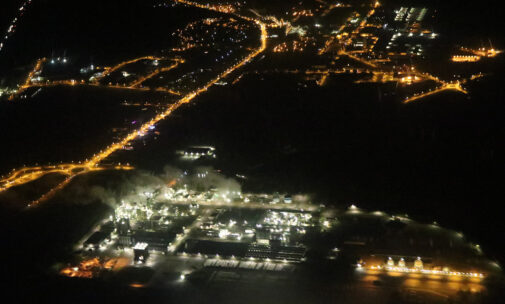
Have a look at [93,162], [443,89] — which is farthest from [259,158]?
[443,89]

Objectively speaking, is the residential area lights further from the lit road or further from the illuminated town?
the lit road

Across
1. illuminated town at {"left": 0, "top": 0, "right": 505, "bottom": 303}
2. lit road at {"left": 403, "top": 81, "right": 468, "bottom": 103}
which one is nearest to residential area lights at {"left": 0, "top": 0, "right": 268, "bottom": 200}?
illuminated town at {"left": 0, "top": 0, "right": 505, "bottom": 303}

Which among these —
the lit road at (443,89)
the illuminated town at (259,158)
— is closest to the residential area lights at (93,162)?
the illuminated town at (259,158)

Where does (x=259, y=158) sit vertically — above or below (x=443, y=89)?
below

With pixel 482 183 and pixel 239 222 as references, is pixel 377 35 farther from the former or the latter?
pixel 239 222

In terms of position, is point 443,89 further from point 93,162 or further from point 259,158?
point 93,162

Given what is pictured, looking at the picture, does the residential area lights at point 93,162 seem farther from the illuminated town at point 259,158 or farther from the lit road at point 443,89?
the lit road at point 443,89

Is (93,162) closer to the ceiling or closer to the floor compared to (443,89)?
closer to the floor

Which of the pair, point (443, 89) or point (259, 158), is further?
point (443, 89)

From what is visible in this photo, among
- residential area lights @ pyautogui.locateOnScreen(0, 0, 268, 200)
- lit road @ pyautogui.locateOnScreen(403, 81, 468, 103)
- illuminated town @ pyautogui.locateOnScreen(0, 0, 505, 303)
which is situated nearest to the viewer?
illuminated town @ pyautogui.locateOnScreen(0, 0, 505, 303)
